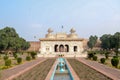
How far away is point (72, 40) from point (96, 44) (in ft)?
161

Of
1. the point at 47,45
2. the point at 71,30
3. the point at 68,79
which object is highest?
the point at 71,30

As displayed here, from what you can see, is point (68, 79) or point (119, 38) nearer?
point (68, 79)

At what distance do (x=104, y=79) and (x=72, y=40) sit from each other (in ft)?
160

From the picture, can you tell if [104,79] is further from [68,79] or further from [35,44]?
[35,44]

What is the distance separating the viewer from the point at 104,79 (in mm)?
12820

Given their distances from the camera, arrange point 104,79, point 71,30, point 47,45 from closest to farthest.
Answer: point 104,79 < point 47,45 < point 71,30

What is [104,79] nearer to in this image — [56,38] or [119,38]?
[56,38]

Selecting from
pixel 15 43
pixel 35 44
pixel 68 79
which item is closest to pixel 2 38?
pixel 15 43

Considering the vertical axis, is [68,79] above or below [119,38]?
below

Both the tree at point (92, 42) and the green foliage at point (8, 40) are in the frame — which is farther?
the tree at point (92, 42)

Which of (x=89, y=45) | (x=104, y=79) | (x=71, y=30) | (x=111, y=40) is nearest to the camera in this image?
(x=104, y=79)

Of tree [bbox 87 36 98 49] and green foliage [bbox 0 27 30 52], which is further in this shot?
tree [bbox 87 36 98 49]

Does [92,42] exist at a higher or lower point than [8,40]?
higher

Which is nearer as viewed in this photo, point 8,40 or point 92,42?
point 8,40
